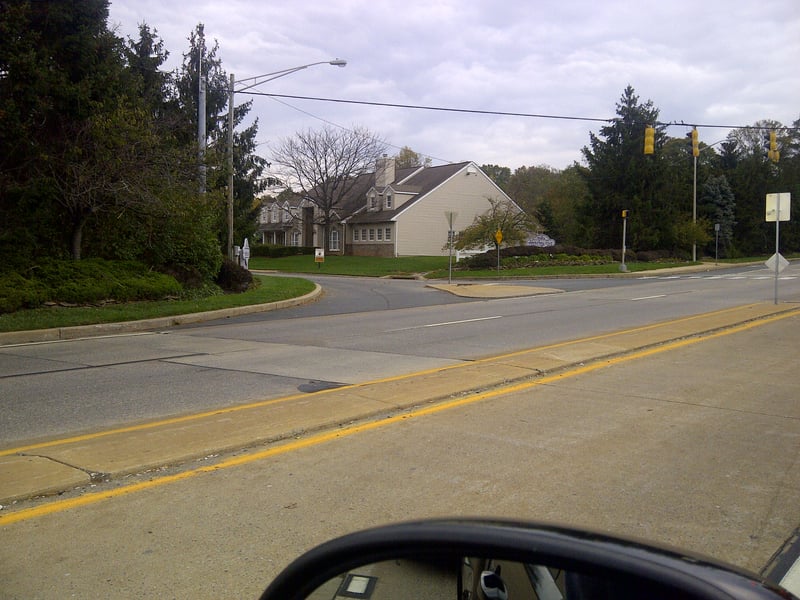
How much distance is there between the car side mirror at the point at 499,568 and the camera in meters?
1.33

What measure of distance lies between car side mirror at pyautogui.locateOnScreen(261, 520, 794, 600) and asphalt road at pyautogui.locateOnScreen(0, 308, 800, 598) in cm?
234

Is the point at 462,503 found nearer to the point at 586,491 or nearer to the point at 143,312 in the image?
the point at 586,491

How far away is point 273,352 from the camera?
40.7ft

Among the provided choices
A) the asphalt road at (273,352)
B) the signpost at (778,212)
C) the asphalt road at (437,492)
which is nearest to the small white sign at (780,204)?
the signpost at (778,212)

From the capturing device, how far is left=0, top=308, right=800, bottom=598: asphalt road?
4066mm

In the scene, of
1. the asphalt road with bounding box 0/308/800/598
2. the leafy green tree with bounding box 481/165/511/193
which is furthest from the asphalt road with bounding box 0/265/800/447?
the leafy green tree with bounding box 481/165/511/193

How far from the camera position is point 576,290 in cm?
2744

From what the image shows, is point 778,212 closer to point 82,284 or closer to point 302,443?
point 302,443

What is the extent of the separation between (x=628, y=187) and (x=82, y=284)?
44.5 m

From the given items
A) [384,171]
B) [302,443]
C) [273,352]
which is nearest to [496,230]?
[384,171]

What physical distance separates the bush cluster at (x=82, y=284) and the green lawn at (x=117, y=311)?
275mm

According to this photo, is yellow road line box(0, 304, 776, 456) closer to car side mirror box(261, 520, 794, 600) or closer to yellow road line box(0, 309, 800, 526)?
yellow road line box(0, 309, 800, 526)

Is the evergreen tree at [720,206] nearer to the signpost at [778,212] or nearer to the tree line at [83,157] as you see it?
the signpost at [778,212]

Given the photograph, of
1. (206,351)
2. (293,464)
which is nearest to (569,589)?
(293,464)
